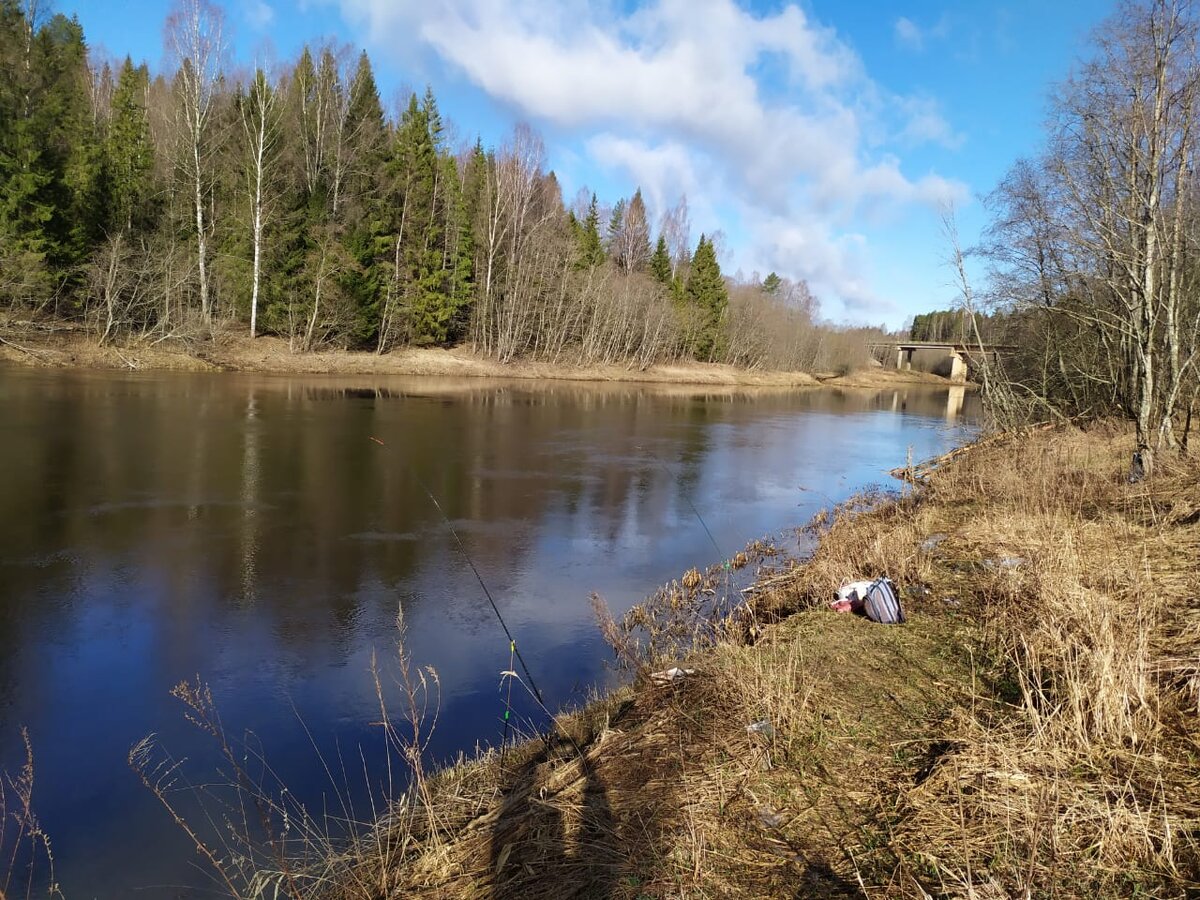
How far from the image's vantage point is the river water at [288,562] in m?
5.10

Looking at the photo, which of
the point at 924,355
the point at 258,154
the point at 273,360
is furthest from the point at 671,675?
the point at 924,355

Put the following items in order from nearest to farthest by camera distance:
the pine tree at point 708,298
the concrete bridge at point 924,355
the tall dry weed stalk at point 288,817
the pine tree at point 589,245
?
1. the tall dry weed stalk at point 288,817
2. the pine tree at point 589,245
3. the pine tree at point 708,298
4. the concrete bridge at point 924,355

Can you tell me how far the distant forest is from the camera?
1206 inches

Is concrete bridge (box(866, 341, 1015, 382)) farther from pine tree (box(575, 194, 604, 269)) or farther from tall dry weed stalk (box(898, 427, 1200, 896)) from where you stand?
tall dry weed stalk (box(898, 427, 1200, 896))

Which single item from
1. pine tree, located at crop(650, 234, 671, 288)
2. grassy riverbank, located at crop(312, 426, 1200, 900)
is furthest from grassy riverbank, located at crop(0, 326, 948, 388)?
grassy riverbank, located at crop(312, 426, 1200, 900)

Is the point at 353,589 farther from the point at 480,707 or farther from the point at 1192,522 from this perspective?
the point at 1192,522

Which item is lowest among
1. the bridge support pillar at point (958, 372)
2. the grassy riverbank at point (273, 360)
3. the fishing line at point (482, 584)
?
the fishing line at point (482, 584)

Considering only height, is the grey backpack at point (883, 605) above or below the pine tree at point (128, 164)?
below

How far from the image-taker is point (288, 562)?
877 centimetres

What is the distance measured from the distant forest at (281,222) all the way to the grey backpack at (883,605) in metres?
33.8

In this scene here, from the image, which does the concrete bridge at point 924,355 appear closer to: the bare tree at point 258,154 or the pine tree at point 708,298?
the pine tree at point 708,298

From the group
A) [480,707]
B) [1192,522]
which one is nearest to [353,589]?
[480,707]

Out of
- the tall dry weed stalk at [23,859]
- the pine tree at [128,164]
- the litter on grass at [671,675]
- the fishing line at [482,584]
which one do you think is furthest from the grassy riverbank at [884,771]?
the pine tree at [128,164]

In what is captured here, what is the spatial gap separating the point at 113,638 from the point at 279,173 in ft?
128
